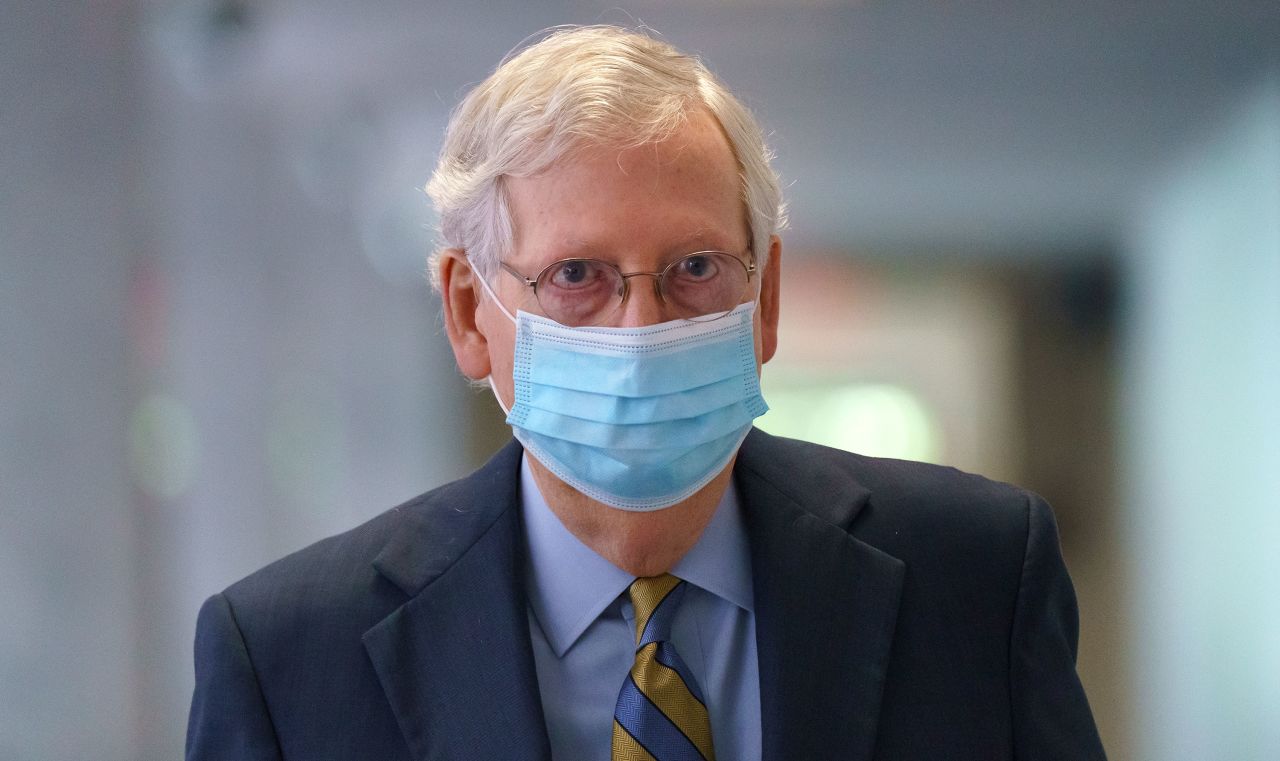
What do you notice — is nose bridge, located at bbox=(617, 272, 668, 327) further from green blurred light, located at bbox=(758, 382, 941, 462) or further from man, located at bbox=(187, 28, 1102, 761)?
green blurred light, located at bbox=(758, 382, 941, 462)

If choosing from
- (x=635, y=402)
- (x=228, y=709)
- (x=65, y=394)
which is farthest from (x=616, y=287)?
(x=65, y=394)

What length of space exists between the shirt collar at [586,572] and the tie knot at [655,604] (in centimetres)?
2

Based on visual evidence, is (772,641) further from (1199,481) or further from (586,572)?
(1199,481)

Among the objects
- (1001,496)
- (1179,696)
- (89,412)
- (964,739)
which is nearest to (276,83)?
(89,412)

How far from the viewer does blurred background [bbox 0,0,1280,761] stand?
2744mm

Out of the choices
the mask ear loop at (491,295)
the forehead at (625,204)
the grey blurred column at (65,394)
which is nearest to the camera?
the forehead at (625,204)

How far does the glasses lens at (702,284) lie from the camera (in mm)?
1445

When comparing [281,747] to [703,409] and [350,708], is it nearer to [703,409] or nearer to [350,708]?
[350,708]

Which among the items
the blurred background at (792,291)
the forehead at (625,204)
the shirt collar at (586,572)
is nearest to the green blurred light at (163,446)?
the blurred background at (792,291)

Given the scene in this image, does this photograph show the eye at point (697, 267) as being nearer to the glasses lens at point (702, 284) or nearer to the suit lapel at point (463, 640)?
the glasses lens at point (702, 284)

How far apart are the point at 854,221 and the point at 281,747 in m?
1.85

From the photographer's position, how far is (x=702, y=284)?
146 cm

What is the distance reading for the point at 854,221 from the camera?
2.79 metres

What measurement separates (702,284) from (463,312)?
38 centimetres
